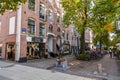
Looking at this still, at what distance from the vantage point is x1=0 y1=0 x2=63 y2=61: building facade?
62.5ft

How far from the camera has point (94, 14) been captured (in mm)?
21969

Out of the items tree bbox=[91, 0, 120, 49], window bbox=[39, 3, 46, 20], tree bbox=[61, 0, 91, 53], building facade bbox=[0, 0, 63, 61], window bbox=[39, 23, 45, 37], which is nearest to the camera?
building facade bbox=[0, 0, 63, 61]

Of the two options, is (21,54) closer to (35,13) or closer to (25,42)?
(25,42)

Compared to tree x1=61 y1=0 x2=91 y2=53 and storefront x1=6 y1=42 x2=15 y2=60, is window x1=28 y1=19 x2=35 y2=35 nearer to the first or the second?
storefront x1=6 y1=42 x2=15 y2=60

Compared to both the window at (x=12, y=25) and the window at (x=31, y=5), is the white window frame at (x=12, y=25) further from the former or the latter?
the window at (x=31, y=5)

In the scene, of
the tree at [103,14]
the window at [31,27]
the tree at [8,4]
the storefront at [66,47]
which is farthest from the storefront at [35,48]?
the tree at [8,4]

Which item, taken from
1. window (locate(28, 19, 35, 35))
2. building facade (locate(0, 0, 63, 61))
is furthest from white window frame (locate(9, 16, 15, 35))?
window (locate(28, 19, 35, 35))

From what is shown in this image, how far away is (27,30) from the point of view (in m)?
20.1

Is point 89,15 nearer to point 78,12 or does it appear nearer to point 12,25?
point 78,12

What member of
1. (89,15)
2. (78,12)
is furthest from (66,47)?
(89,15)

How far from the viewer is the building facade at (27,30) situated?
19.0 m

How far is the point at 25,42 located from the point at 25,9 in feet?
13.0

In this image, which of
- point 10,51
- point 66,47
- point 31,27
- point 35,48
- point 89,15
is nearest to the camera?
point 10,51

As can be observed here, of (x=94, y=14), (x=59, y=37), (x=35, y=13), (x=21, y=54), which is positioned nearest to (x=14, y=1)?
(x=21, y=54)
